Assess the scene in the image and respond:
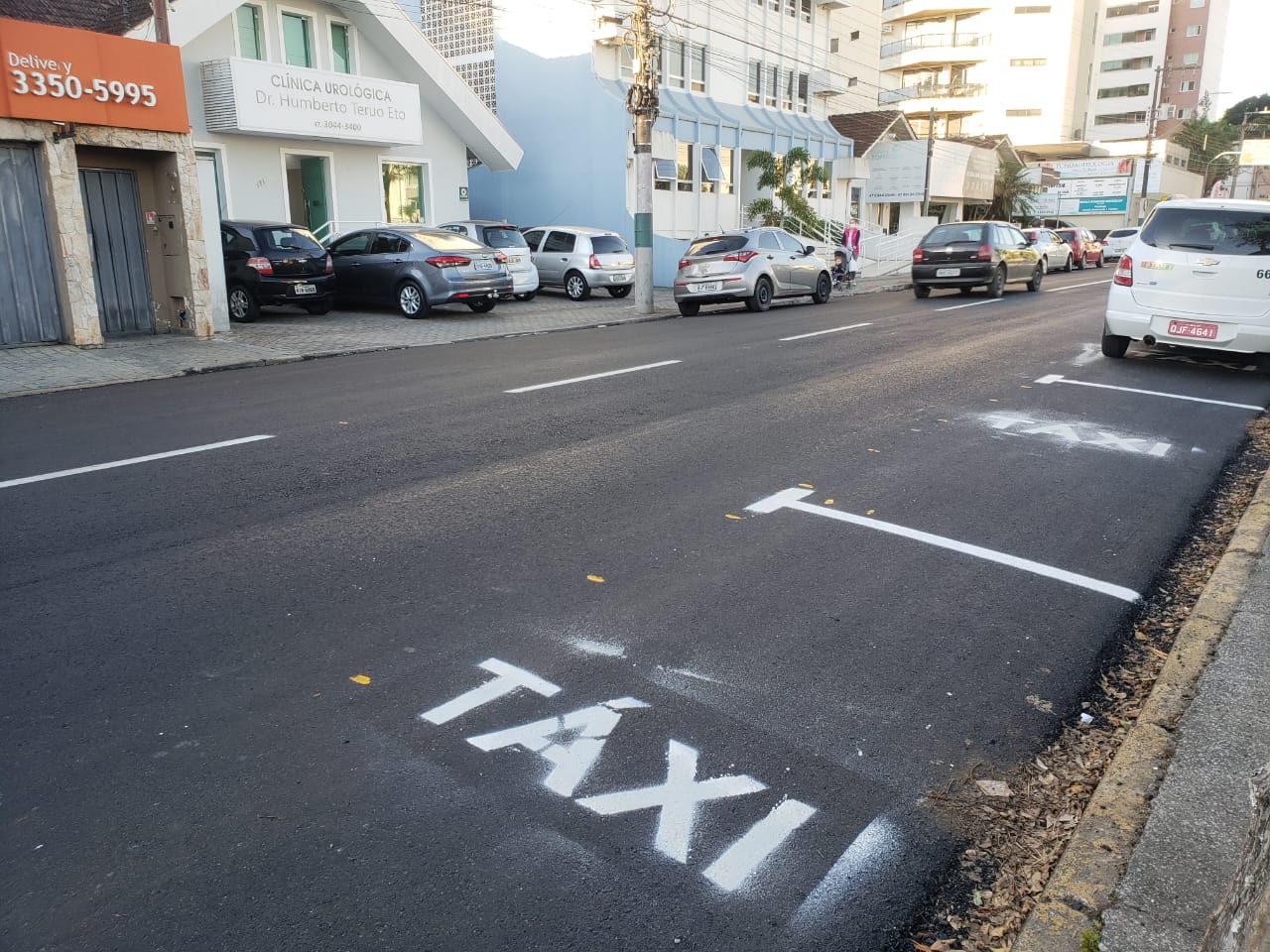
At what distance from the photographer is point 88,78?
13.5 metres

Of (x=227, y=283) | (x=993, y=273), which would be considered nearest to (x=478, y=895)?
(x=227, y=283)

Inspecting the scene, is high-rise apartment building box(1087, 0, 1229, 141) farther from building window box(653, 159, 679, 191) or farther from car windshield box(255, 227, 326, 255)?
car windshield box(255, 227, 326, 255)

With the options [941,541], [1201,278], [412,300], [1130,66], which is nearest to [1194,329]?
[1201,278]

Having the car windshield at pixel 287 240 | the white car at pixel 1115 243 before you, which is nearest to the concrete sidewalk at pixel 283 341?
the car windshield at pixel 287 240

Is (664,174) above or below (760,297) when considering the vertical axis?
above

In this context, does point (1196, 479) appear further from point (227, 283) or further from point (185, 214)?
point (227, 283)

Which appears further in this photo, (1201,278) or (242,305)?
(242,305)

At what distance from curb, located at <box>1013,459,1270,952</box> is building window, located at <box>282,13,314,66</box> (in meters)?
22.7

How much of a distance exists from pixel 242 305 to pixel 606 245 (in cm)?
922

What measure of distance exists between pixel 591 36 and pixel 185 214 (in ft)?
59.3

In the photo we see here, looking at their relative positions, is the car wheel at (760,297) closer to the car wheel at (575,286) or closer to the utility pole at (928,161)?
the car wheel at (575,286)

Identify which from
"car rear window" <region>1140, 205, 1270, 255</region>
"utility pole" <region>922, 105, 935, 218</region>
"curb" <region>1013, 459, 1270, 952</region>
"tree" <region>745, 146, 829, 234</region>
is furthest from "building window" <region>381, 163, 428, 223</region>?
"curb" <region>1013, 459, 1270, 952</region>

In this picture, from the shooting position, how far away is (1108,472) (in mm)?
7027

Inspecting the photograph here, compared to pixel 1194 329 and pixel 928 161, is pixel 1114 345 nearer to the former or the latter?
pixel 1194 329
